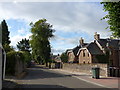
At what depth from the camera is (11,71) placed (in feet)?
71.6

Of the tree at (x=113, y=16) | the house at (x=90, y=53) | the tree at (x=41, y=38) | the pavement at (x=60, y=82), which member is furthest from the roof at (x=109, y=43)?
the tree at (x=113, y=16)

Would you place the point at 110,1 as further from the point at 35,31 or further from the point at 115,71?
the point at 35,31

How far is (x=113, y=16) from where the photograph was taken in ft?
37.9

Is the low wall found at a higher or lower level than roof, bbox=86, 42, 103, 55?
lower

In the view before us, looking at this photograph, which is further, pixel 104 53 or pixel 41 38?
pixel 41 38

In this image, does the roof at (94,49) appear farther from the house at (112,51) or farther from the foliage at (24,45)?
the foliage at (24,45)

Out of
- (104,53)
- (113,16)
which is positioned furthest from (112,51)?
(113,16)

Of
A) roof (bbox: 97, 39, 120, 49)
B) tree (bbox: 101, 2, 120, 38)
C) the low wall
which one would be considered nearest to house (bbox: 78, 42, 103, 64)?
roof (bbox: 97, 39, 120, 49)

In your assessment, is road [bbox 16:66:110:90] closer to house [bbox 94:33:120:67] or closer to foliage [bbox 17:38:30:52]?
house [bbox 94:33:120:67]

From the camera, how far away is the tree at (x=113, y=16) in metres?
11.2

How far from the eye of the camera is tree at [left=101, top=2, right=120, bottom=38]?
1125 cm

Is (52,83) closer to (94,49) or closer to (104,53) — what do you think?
(104,53)

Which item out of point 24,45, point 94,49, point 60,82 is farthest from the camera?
point 24,45

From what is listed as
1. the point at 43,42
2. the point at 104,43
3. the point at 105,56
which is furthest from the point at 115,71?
the point at 43,42
